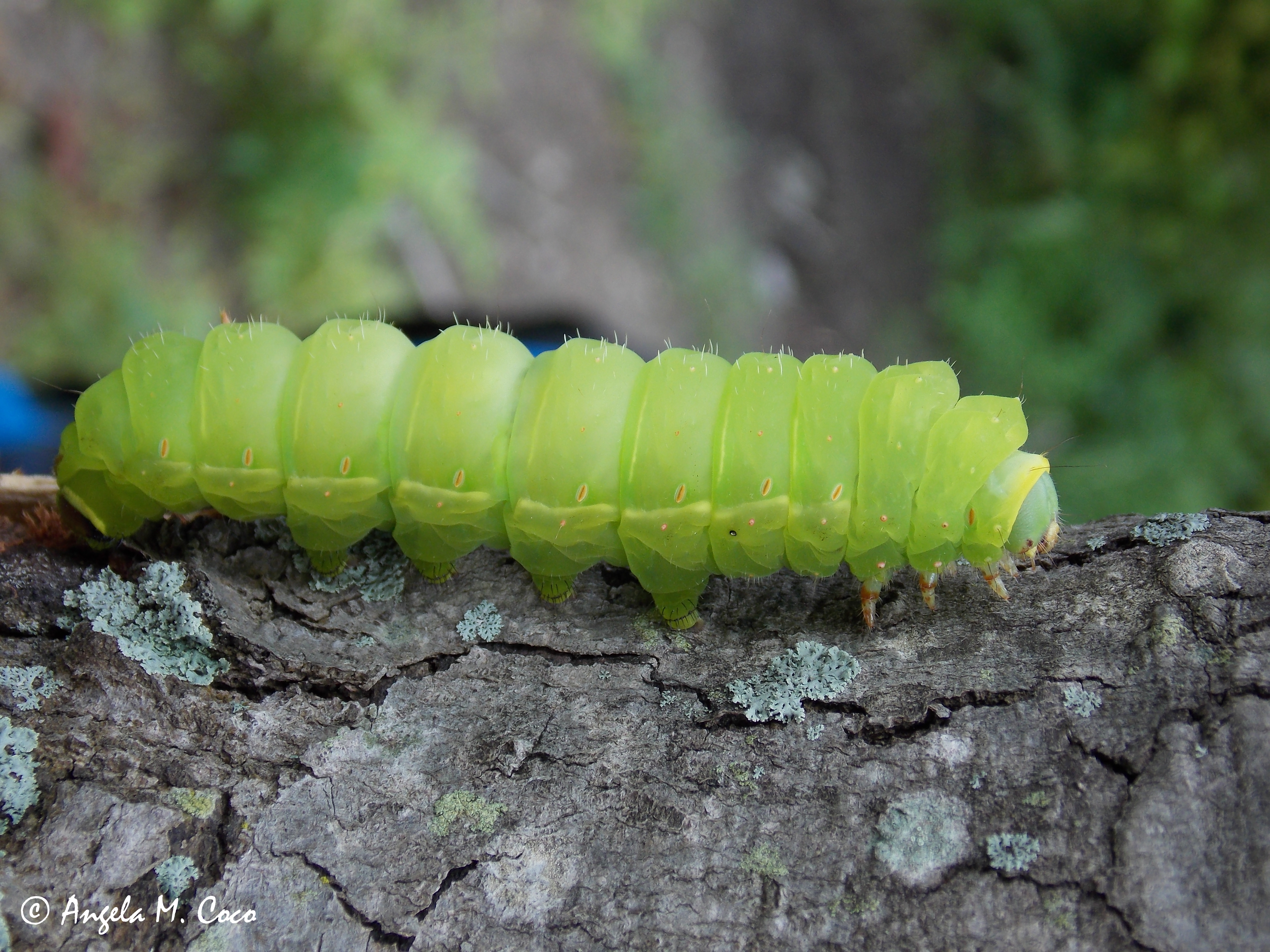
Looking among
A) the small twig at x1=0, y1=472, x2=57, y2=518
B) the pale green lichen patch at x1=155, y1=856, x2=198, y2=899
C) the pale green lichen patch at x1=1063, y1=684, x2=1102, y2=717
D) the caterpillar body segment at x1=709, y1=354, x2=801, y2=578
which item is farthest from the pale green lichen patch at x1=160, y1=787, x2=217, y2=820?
the pale green lichen patch at x1=1063, y1=684, x2=1102, y2=717

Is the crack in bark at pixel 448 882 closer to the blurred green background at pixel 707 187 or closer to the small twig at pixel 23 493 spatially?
the small twig at pixel 23 493

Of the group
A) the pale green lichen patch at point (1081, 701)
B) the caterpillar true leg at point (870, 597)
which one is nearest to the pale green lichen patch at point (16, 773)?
the caterpillar true leg at point (870, 597)

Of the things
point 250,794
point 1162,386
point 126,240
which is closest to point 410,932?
point 250,794

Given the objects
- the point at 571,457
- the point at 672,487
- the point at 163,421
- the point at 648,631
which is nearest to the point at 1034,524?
the point at 672,487

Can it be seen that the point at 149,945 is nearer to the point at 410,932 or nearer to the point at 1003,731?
the point at 410,932

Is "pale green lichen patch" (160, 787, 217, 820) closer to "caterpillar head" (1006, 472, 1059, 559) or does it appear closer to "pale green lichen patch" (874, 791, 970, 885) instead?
"pale green lichen patch" (874, 791, 970, 885)
